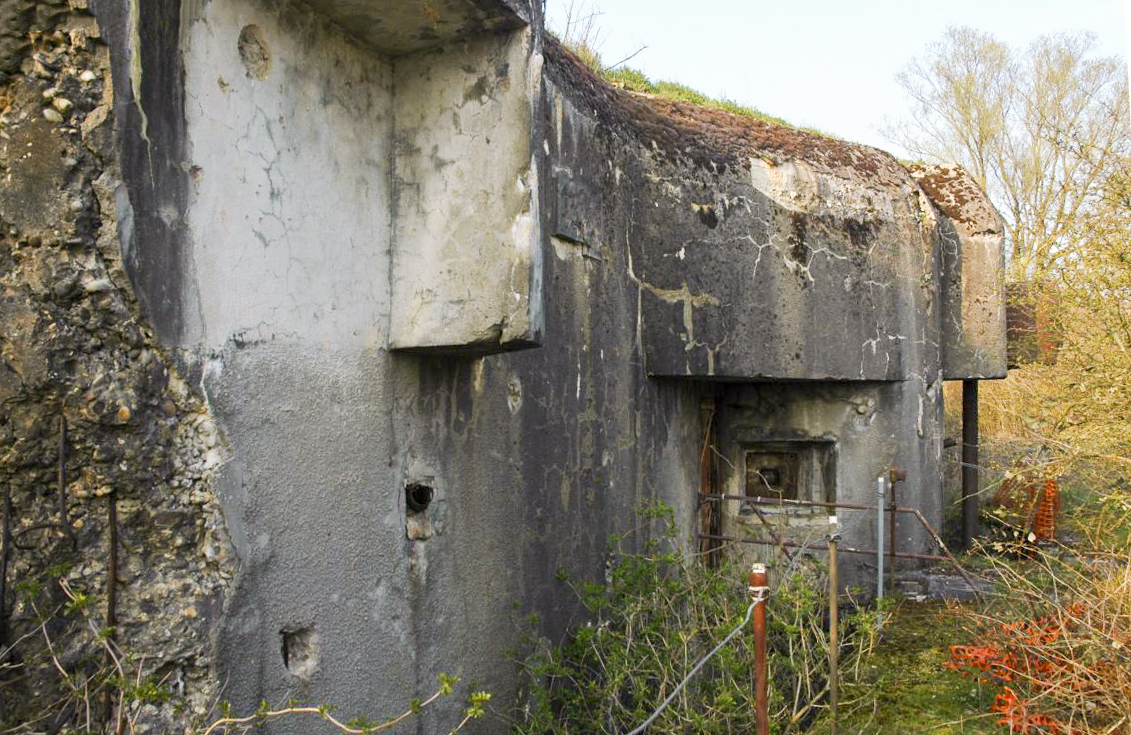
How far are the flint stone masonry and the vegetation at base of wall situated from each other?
19 centimetres

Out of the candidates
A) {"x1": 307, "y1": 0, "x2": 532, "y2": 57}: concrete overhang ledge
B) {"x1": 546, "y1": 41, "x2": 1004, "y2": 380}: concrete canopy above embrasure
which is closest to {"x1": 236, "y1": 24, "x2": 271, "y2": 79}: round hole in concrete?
{"x1": 307, "y1": 0, "x2": 532, "y2": 57}: concrete overhang ledge

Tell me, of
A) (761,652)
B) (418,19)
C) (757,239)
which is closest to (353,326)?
(418,19)

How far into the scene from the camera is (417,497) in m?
3.43

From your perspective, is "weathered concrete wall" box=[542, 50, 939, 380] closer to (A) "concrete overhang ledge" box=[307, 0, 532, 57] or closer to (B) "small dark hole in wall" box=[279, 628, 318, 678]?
(A) "concrete overhang ledge" box=[307, 0, 532, 57]

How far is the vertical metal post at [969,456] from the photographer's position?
8.58 meters

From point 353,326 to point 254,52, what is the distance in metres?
0.87

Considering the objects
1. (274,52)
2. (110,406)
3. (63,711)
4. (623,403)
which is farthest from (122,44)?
(623,403)

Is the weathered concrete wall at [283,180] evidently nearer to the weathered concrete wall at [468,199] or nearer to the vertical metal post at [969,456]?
the weathered concrete wall at [468,199]

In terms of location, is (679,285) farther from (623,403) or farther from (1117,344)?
(1117,344)

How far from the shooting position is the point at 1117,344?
5570 mm

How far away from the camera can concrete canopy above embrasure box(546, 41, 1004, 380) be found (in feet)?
17.5

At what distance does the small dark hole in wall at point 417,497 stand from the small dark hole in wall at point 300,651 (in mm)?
599

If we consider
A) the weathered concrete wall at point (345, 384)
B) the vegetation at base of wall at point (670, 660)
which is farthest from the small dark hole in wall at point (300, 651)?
the vegetation at base of wall at point (670, 660)

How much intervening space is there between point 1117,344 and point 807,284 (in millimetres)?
1758
